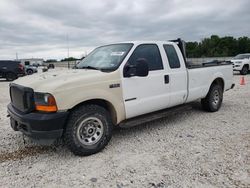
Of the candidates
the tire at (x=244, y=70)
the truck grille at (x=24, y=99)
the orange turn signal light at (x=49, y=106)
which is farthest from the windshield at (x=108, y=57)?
the tire at (x=244, y=70)

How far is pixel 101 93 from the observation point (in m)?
3.87

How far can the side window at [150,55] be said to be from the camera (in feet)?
14.9

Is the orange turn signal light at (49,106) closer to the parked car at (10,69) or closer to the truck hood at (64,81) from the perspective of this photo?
the truck hood at (64,81)

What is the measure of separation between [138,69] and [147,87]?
1.86 feet

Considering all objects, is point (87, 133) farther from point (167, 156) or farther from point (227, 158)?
point (227, 158)

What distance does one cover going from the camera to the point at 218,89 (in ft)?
21.2

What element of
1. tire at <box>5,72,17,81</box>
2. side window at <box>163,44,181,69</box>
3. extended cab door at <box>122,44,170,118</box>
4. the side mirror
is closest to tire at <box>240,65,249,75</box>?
side window at <box>163,44,181,69</box>

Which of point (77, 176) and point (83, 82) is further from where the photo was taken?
point (83, 82)

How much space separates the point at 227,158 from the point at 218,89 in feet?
10.5

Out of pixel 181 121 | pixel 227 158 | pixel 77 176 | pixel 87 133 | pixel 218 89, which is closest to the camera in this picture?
pixel 77 176

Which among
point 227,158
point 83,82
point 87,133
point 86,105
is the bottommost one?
point 227,158

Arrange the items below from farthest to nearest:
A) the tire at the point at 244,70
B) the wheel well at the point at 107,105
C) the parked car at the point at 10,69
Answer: the parked car at the point at 10,69, the tire at the point at 244,70, the wheel well at the point at 107,105

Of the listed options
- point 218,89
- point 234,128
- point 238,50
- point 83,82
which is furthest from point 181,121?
point 238,50

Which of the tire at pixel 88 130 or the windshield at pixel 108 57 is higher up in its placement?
the windshield at pixel 108 57
